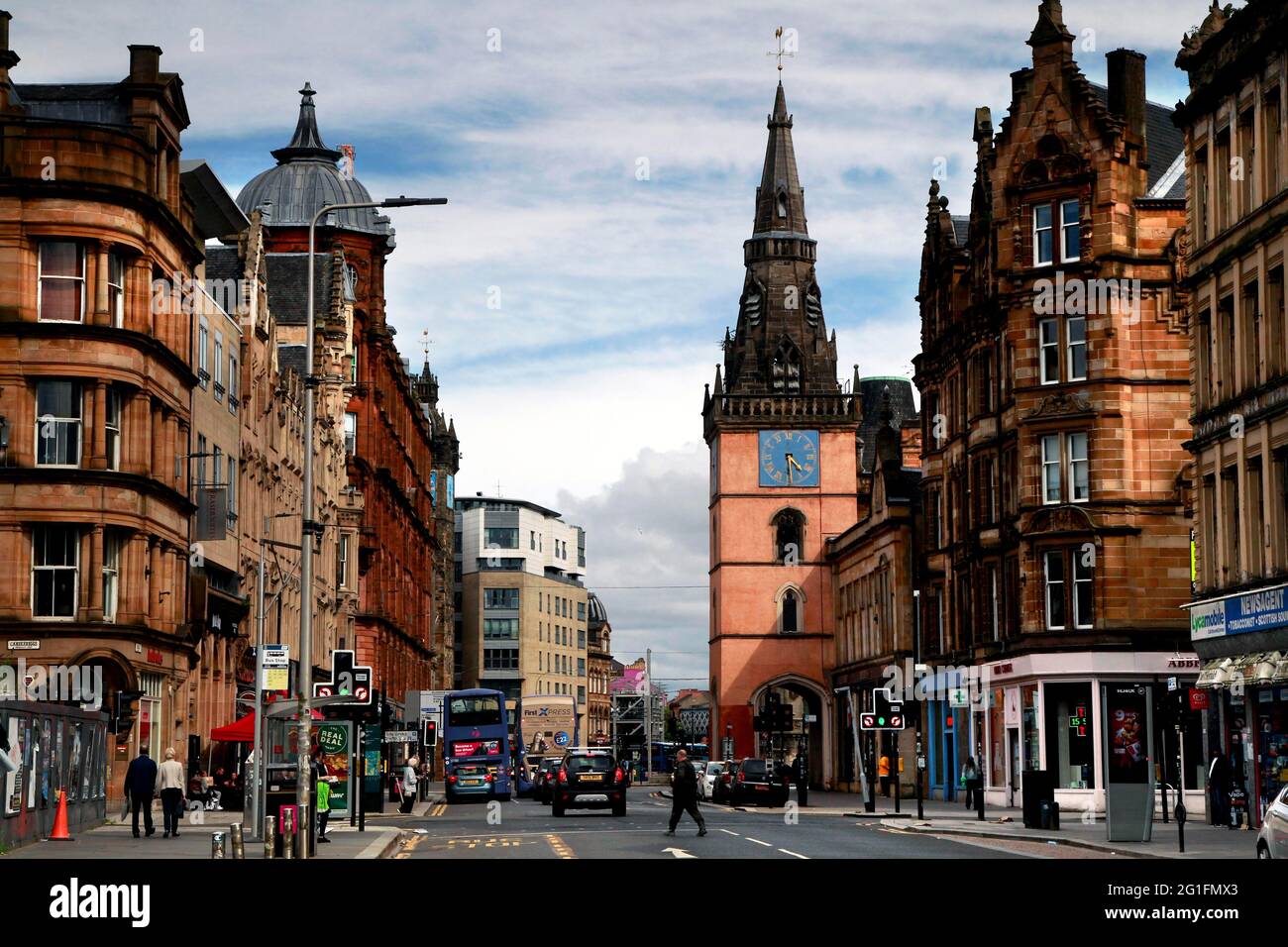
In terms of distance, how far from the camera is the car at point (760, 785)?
217ft

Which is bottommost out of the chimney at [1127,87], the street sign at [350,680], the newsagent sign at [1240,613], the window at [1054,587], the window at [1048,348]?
the street sign at [350,680]

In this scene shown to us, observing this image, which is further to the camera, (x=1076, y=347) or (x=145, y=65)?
(x=1076, y=347)

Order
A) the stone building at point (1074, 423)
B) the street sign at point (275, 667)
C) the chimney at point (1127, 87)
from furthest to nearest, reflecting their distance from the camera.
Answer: the chimney at point (1127, 87) < the stone building at point (1074, 423) < the street sign at point (275, 667)

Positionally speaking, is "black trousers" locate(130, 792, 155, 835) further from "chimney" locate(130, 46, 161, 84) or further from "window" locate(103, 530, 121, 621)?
"chimney" locate(130, 46, 161, 84)

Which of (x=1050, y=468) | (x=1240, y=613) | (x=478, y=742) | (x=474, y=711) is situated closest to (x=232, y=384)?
(x=474, y=711)

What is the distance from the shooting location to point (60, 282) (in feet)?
151

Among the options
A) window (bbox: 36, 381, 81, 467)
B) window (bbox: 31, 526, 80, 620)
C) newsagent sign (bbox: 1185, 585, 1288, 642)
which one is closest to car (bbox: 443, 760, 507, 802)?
window (bbox: 31, 526, 80, 620)

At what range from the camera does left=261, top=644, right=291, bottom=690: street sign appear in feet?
118

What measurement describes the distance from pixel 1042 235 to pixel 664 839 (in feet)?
105

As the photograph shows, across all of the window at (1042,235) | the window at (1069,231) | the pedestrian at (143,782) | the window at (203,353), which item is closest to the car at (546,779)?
the window at (203,353)

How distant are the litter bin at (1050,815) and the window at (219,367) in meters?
29.7

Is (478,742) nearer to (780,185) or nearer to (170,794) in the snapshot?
(170,794)

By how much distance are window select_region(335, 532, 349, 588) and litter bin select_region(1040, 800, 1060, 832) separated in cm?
5263

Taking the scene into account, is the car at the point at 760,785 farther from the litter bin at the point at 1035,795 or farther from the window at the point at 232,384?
the litter bin at the point at 1035,795
